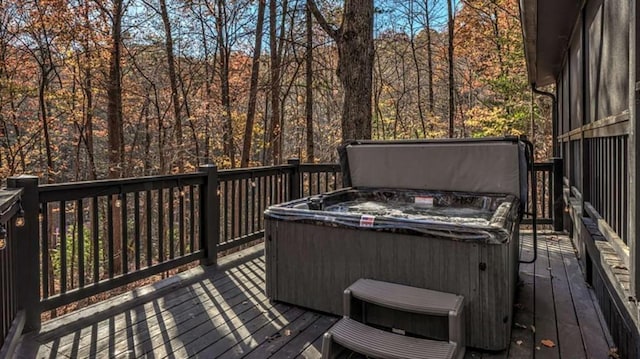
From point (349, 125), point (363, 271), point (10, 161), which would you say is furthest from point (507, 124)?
point (10, 161)

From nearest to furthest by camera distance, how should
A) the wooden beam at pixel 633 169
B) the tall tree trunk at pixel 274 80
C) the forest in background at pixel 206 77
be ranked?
the wooden beam at pixel 633 169 → the forest in background at pixel 206 77 → the tall tree trunk at pixel 274 80

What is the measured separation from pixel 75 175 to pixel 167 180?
8407mm

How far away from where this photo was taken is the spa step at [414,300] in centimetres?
214

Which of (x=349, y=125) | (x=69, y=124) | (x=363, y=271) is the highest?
(x=69, y=124)

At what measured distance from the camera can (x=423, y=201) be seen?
406cm

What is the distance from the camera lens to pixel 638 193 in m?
1.56

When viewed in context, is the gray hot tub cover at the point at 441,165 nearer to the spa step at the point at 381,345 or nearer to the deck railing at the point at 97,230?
the deck railing at the point at 97,230

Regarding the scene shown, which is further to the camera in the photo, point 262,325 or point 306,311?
point 306,311

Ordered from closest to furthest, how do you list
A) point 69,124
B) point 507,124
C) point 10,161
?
1. point 10,161
2. point 69,124
3. point 507,124

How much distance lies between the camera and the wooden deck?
2381mm

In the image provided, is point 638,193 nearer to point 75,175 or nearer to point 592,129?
point 592,129

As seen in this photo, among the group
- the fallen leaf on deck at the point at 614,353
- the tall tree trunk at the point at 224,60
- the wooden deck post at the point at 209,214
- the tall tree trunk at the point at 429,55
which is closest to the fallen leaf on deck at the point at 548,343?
the fallen leaf on deck at the point at 614,353

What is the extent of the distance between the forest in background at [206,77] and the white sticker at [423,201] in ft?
17.0

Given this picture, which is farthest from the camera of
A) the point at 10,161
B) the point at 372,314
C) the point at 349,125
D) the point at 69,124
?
the point at 69,124
